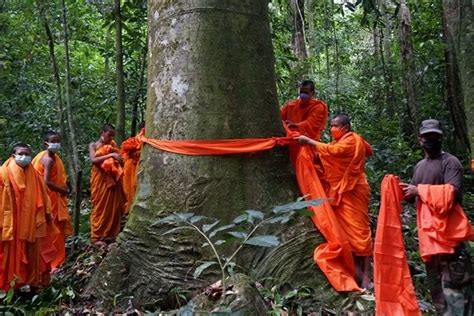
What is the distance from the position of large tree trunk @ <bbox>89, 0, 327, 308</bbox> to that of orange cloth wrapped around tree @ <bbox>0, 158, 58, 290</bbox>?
1.15m

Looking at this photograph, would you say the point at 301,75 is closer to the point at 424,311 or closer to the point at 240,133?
the point at 240,133

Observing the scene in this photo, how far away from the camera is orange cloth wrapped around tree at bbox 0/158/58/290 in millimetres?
5461

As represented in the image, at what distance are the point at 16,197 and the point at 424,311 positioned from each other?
404cm

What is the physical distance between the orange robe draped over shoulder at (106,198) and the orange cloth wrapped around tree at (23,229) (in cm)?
171

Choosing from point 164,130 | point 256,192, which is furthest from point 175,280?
point 164,130

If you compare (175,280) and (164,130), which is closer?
(175,280)

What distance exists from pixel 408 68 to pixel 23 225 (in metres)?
6.81

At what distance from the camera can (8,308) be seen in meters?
4.96

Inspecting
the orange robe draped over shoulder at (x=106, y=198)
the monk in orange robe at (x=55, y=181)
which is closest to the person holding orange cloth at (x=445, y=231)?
the monk in orange robe at (x=55, y=181)

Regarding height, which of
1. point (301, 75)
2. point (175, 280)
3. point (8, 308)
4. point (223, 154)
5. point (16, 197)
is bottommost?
point (8, 308)

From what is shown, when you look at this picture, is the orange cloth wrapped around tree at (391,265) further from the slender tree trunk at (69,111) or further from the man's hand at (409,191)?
the slender tree trunk at (69,111)

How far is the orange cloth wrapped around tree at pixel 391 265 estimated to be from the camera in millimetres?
4035

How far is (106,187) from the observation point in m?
7.71

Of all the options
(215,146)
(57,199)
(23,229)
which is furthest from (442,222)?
(57,199)
